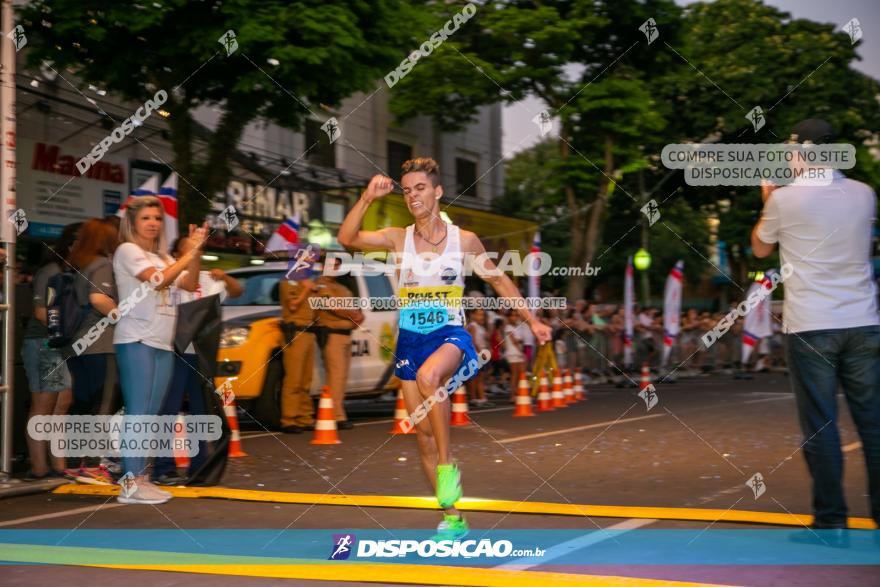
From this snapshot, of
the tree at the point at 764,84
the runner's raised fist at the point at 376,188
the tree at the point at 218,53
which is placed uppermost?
the tree at the point at 764,84

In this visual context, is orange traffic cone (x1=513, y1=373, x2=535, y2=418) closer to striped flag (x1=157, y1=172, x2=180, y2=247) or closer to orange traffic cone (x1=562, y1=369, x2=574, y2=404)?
orange traffic cone (x1=562, y1=369, x2=574, y2=404)

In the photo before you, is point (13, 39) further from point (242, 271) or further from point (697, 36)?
point (697, 36)

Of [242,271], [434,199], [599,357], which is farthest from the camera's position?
[599,357]

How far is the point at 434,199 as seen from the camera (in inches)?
229

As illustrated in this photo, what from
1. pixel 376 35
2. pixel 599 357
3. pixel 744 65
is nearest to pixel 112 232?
pixel 376 35

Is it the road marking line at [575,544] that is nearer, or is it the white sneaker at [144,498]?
→ the road marking line at [575,544]

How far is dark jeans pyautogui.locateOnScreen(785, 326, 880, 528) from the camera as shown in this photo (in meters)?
5.53

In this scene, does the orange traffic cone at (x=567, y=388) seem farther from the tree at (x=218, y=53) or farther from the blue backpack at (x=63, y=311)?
the blue backpack at (x=63, y=311)

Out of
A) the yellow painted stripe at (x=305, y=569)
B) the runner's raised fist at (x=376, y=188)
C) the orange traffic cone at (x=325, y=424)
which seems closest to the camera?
the yellow painted stripe at (x=305, y=569)

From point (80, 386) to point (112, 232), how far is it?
3.80 feet

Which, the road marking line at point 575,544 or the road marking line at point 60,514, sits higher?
the road marking line at point 575,544

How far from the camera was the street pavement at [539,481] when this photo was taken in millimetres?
4953

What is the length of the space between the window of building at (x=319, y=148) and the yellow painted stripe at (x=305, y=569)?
23992 mm

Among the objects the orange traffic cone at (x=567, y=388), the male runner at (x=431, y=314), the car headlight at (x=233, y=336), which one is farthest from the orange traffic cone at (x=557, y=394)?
the male runner at (x=431, y=314)
